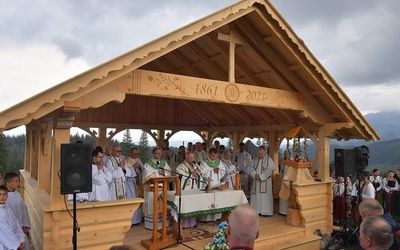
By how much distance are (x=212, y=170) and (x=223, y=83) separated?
2.72 m

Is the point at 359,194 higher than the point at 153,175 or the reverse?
the reverse

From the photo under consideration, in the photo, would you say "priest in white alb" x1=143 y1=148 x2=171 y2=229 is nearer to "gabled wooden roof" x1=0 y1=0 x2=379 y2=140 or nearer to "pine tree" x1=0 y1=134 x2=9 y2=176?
"gabled wooden roof" x1=0 y1=0 x2=379 y2=140

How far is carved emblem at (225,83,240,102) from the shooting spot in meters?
7.00

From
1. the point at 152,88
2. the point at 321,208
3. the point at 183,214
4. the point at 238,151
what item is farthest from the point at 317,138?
the point at 152,88

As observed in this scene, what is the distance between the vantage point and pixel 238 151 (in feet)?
39.7

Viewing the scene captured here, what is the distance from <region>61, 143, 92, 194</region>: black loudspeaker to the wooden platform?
103 inches

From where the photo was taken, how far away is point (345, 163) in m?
8.36

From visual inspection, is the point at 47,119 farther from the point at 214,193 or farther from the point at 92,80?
the point at 214,193

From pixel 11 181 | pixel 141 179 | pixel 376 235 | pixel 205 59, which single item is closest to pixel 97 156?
pixel 11 181

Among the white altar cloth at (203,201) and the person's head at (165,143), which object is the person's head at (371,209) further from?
the person's head at (165,143)

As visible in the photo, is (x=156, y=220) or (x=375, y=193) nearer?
(x=156, y=220)

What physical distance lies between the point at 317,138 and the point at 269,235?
3.37 metres

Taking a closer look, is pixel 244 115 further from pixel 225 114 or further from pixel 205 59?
pixel 205 59

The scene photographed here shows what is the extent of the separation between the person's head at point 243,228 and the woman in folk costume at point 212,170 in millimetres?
6026
